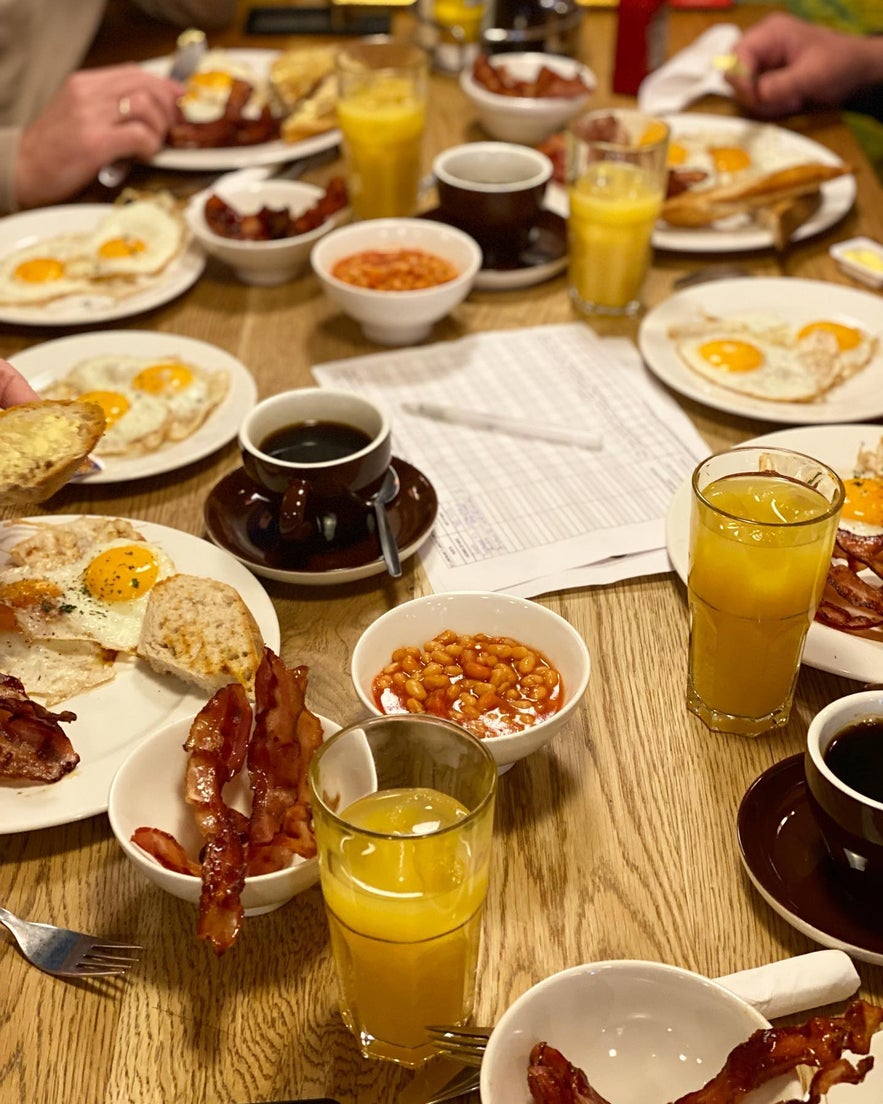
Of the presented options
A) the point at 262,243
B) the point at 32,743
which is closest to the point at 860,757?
the point at 32,743

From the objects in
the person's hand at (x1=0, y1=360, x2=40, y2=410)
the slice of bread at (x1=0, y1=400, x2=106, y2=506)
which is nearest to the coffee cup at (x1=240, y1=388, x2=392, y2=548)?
the slice of bread at (x1=0, y1=400, x2=106, y2=506)

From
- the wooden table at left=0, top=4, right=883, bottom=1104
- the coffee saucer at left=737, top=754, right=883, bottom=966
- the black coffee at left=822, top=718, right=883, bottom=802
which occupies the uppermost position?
the black coffee at left=822, top=718, right=883, bottom=802

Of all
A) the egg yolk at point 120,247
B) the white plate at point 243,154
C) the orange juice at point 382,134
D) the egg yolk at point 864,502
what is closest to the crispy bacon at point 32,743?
the egg yolk at point 864,502

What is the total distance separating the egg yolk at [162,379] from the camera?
247 cm

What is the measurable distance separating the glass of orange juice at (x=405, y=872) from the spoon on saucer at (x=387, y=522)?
0.65 metres

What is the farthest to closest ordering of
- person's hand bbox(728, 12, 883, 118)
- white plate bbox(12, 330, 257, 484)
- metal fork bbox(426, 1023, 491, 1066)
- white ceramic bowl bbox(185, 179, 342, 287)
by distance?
person's hand bbox(728, 12, 883, 118)
white ceramic bowl bbox(185, 179, 342, 287)
white plate bbox(12, 330, 257, 484)
metal fork bbox(426, 1023, 491, 1066)

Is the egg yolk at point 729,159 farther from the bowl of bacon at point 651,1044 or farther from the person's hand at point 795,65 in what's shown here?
the bowl of bacon at point 651,1044

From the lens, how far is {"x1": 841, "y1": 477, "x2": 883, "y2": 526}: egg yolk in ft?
6.54

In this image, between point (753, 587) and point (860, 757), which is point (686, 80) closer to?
point (753, 587)

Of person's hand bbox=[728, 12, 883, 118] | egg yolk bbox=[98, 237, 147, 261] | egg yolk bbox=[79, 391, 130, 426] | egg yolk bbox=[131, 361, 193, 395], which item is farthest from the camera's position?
person's hand bbox=[728, 12, 883, 118]

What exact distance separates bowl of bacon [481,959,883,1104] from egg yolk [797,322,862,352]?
1.83 m

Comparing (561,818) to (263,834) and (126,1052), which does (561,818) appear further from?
(126,1052)

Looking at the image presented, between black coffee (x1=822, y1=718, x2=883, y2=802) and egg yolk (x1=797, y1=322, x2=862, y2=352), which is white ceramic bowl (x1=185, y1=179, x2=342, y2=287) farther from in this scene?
black coffee (x1=822, y1=718, x2=883, y2=802)

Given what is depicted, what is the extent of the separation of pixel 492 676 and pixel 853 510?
809 millimetres
